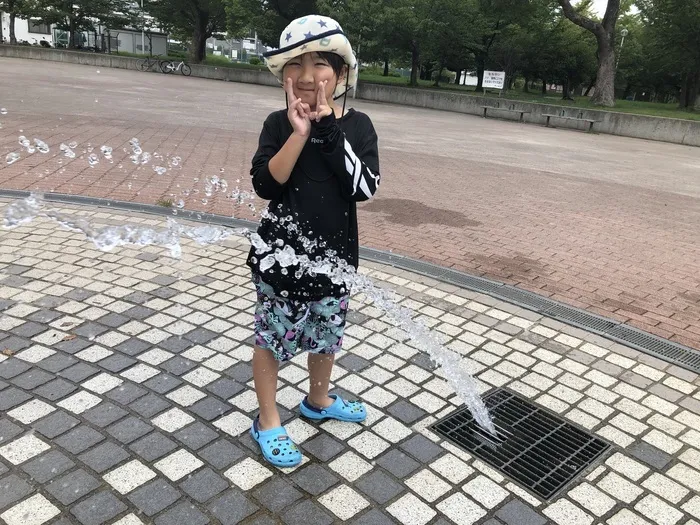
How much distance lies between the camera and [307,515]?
2113 millimetres

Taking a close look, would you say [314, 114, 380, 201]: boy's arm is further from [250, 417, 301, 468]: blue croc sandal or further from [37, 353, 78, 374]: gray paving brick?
[37, 353, 78, 374]: gray paving brick

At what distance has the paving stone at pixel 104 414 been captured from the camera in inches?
99.8

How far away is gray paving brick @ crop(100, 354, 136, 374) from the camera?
9.66 ft

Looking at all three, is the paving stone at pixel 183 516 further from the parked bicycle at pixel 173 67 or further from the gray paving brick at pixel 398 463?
the parked bicycle at pixel 173 67

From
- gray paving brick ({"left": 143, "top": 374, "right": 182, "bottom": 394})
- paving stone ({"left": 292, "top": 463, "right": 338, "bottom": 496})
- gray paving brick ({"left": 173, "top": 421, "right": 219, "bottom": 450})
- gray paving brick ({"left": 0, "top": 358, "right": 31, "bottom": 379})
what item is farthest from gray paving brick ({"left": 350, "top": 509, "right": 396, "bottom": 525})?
gray paving brick ({"left": 0, "top": 358, "right": 31, "bottom": 379})

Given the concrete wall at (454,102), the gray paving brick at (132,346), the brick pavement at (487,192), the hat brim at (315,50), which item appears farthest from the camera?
the concrete wall at (454,102)

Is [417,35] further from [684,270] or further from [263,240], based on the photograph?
[263,240]

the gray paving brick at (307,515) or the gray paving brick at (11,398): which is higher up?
the gray paving brick at (11,398)

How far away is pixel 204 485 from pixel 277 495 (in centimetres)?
28

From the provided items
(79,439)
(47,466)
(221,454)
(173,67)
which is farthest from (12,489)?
(173,67)

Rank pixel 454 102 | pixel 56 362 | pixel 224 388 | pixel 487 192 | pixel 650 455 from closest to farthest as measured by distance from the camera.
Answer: pixel 650 455 → pixel 224 388 → pixel 56 362 → pixel 487 192 → pixel 454 102

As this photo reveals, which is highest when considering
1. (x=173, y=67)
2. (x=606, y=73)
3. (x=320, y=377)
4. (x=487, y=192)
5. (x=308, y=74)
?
(x=606, y=73)

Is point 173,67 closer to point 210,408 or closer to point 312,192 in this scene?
point 210,408


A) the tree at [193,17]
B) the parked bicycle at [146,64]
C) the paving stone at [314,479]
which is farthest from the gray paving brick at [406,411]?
the tree at [193,17]
